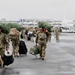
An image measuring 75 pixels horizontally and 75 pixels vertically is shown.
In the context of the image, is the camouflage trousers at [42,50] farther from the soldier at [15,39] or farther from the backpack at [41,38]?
the soldier at [15,39]

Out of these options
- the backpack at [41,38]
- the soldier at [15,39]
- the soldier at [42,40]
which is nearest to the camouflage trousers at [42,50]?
the soldier at [42,40]

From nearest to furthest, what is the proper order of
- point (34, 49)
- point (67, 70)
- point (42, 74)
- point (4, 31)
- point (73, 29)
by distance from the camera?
point (42, 74) < point (67, 70) < point (4, 31) < point (34, 49) < point (73, 29)

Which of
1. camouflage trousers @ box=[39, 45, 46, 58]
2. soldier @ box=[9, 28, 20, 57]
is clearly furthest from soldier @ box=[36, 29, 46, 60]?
soldier @ box=[9, 28, 20, 57]

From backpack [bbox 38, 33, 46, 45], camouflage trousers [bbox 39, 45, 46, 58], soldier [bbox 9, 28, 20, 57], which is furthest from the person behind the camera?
soldier [bbox 9, 28, 20, 57]

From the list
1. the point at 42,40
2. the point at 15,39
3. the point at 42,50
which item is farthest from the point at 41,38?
the point at 15,39

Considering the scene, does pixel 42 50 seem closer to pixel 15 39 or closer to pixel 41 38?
pixel 41 38

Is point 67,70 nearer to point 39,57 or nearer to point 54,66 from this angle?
point 54,66

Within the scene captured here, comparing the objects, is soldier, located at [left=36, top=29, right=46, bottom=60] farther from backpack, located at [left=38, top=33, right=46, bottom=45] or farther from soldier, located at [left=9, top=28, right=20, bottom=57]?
soldier, located at [left=9, top=28, right=20, bottom=57]

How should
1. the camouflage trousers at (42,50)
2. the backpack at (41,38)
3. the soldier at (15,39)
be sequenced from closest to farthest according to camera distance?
the backpack at (41,38), the camouflage trousers at (42,50), the soldier at (15,39)

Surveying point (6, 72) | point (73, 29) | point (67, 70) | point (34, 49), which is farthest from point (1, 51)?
point (73, 29)

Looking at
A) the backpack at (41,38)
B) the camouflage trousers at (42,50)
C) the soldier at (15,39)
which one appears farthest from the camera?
the soldier at (15,39)

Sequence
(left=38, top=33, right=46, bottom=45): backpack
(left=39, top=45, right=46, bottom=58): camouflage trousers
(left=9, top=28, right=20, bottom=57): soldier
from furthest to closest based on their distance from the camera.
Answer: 1. (left=9, top=28, right=20, bottom=57): soldier
2. (left=39, top=45, right=46, bottom=58): camouflage trousers
3. (left=38, top=33, right=46, bottom=45): backpack

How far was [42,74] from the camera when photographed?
14805 millimetres

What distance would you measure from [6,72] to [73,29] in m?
85.5
